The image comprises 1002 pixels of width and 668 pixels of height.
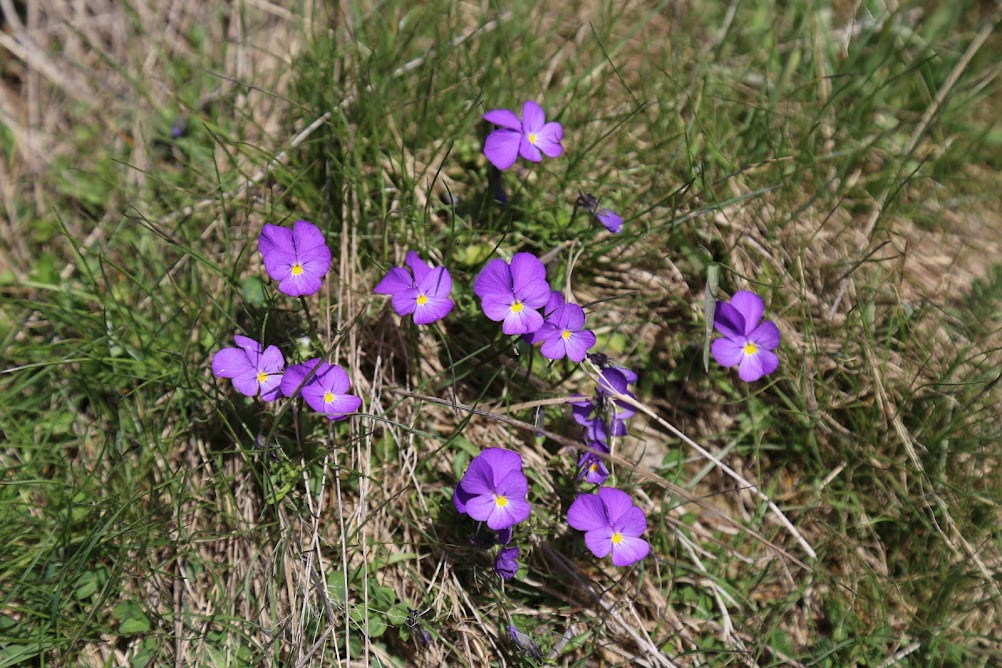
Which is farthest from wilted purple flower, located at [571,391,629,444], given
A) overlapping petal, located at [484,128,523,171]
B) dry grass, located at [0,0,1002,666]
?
overlapping petal, located at [484,128,523,171]

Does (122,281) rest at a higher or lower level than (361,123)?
lower

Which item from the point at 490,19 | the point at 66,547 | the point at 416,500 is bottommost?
the point at 66,547

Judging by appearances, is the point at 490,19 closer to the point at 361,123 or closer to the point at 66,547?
the point at 361,123

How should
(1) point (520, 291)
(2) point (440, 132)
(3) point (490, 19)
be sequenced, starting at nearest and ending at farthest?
(1) point (520, 291) → (2) point (440, 132) → (3) point (490, 19)

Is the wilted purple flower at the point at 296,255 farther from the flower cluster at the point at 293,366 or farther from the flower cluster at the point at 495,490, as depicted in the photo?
the flower cluster at the point at 495,490

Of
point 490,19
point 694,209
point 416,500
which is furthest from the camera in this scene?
point 490,19

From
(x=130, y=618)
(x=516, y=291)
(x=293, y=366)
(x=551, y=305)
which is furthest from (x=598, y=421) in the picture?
(x=130, y=618)

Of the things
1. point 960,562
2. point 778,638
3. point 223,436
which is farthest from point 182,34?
point 960,562
